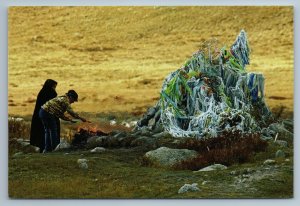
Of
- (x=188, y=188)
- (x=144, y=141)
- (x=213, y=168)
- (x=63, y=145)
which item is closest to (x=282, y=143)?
(x=213, y=168)

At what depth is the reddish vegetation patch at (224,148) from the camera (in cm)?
701

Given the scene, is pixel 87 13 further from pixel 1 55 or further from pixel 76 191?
pixel 76 191

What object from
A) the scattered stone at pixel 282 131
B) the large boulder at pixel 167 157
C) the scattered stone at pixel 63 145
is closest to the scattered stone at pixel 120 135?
the large boulder at pixel 167 157

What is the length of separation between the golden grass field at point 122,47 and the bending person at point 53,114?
0.28 ft

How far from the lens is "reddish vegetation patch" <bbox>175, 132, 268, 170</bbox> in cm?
701

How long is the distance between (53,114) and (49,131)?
16 cm

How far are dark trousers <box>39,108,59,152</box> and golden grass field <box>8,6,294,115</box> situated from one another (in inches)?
5.3

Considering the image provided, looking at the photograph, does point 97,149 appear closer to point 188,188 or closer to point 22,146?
point 22,146

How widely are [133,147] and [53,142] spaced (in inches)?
28.0

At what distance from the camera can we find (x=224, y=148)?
7027mm

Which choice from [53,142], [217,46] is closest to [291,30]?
[217,46]

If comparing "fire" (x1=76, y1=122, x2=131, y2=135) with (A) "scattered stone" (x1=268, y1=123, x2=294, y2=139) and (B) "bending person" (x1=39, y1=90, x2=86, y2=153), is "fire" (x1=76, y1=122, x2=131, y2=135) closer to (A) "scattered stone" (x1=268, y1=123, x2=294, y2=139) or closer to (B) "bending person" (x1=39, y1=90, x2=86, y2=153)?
(B) "bending person" (x1=39, y1=90, x2=86, y2=153)

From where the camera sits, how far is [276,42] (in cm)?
700

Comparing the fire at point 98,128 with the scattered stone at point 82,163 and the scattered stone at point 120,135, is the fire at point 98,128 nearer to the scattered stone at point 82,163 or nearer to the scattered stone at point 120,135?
the scattered stone at point 120,135
